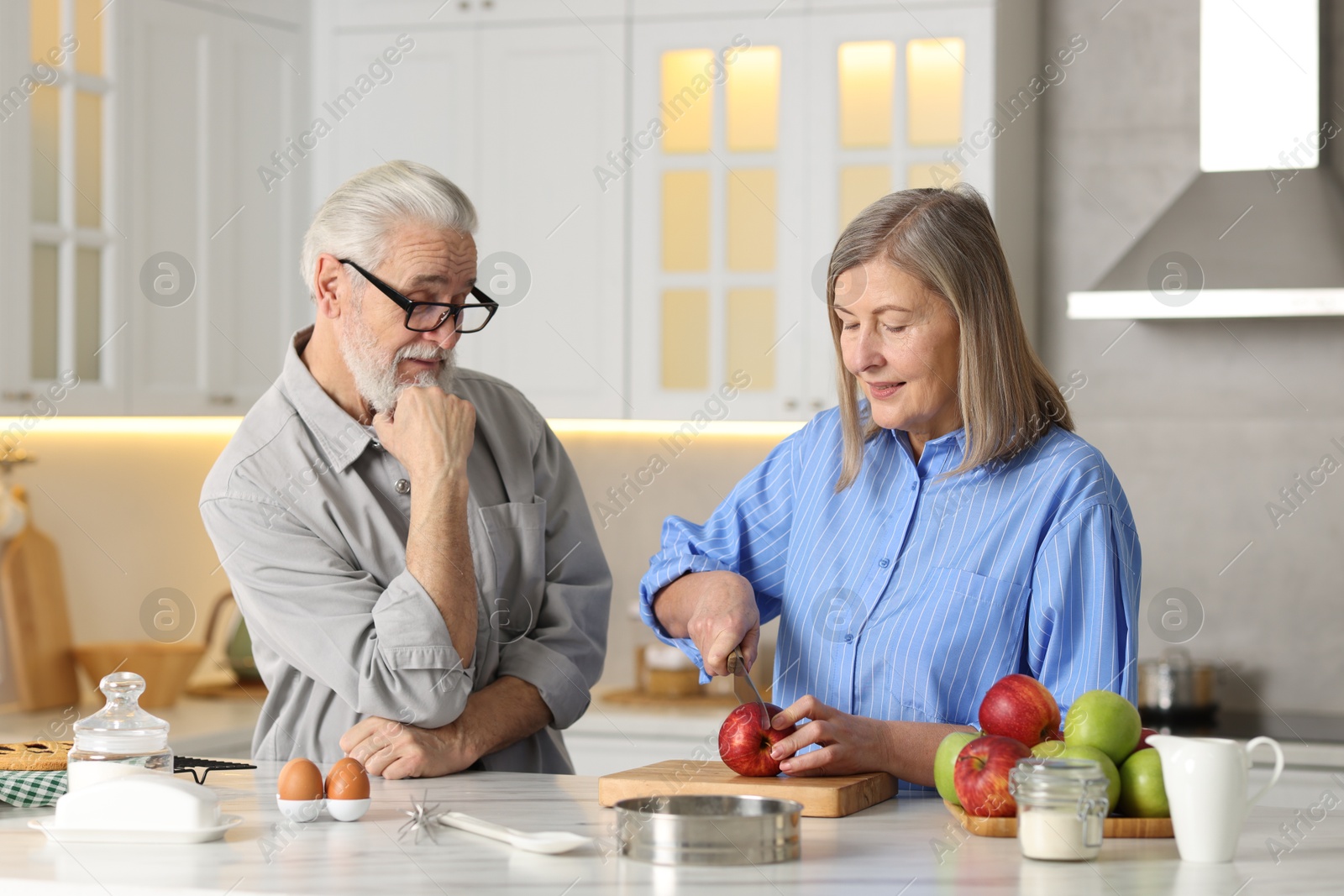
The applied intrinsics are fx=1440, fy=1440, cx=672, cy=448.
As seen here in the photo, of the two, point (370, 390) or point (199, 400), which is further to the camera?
point (199, 400)

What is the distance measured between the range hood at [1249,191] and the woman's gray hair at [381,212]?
1.80 m

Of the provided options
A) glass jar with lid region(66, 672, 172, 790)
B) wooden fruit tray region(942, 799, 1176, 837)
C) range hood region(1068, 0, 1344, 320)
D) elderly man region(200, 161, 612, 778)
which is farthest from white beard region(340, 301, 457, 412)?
range hood region(1068, 0, 1344, 320)

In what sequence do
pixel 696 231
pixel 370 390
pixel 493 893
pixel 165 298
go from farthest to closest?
1. pixel 696 231
2. pixel 165 298
3. pixel 370 390
4. pixel 493 893

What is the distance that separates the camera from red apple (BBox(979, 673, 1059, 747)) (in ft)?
4.47

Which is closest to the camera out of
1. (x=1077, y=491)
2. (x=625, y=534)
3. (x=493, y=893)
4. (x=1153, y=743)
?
(x=493, y=893)

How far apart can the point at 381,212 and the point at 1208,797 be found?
1.19 metres

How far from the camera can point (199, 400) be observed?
333cm

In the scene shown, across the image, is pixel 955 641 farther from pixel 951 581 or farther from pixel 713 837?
pixel 713 837

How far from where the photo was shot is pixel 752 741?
1.45m

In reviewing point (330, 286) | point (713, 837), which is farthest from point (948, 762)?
point (330, 286)

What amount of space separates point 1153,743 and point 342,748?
915mm

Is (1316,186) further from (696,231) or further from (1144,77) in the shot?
(696,231)

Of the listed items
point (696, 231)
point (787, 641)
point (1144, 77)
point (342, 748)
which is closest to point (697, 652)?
point (787, 641)

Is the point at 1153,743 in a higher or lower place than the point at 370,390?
lower
